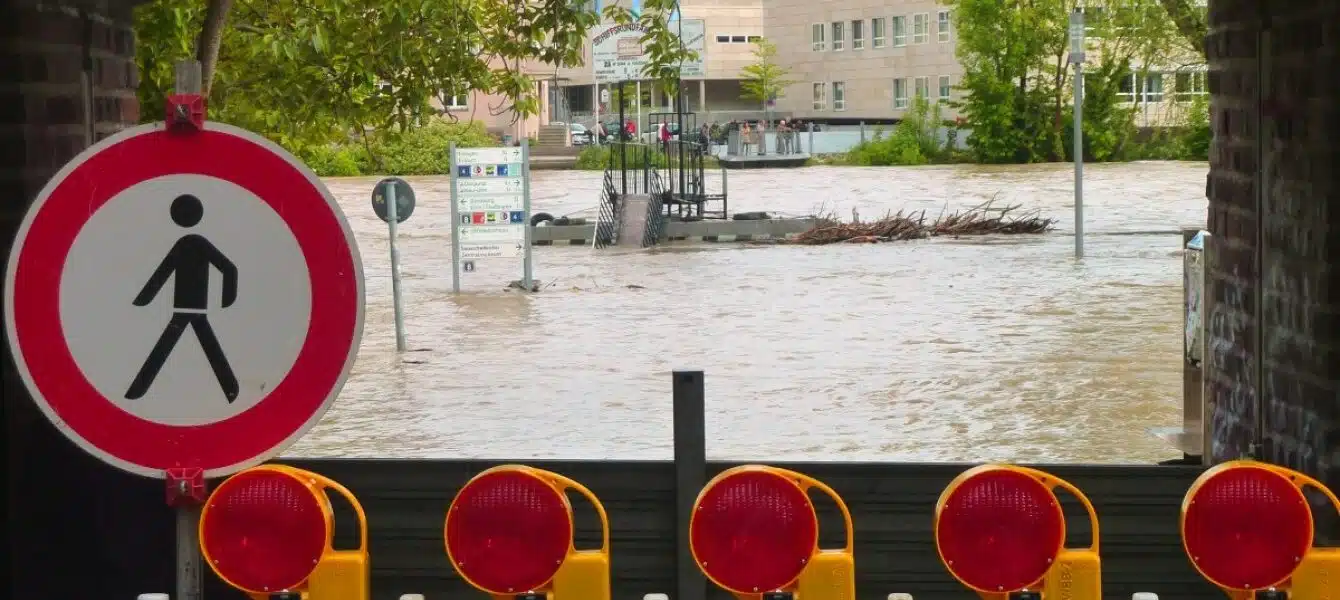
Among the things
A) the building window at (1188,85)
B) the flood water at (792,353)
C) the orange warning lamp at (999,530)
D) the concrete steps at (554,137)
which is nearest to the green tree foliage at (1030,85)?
the building window at (1188,85)

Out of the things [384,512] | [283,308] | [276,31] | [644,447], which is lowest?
[644,447]

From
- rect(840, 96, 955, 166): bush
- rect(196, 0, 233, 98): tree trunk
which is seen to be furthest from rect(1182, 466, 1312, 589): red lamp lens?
rect(840, 96, 955, 166): bush

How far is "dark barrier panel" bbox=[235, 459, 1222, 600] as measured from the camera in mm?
3627

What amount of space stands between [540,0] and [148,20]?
2.43 m

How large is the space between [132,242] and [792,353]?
42.2ft

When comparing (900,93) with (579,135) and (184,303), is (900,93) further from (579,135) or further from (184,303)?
(184,303)

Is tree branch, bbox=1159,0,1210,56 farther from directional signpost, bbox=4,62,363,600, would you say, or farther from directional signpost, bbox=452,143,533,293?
directional signpost, bbox=4,62,363,600

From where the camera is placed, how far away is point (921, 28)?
9012 centimetres

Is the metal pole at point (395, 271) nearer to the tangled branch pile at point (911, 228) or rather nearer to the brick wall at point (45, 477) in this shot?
the brick wall at point (45, 477)

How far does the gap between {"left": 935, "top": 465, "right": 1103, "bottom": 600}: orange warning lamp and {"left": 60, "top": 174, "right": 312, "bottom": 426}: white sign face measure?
97cm

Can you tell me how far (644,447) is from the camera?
11188mm

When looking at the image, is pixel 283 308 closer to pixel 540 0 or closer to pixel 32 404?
pixel 32 404

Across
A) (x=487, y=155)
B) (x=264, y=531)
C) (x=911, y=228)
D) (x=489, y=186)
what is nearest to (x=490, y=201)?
(x=489, y=186)

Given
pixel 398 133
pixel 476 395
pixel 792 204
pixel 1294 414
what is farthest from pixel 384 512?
pixel 792 204
